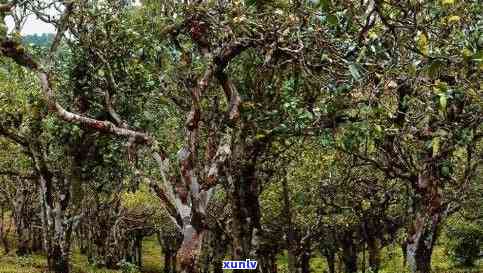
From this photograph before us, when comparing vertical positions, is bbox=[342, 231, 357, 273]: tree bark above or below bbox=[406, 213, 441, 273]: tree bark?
below

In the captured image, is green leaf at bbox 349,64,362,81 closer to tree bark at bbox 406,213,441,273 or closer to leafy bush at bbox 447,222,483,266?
tree bark at bbox 406,213,441,273

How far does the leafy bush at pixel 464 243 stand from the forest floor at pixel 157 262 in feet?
3.22

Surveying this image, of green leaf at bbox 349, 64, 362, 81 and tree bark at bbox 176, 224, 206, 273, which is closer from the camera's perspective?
green leaf at bbox 349, 64, 362, 81

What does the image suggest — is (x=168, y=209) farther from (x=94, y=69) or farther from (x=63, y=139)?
(x=63, y=139)

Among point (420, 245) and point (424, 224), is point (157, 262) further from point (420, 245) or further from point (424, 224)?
point (424, 224)

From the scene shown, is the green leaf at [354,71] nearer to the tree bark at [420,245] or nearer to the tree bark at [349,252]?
the tree bark at [420,245]

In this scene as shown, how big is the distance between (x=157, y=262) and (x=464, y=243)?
37.9 meters

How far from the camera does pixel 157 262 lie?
2908 inches

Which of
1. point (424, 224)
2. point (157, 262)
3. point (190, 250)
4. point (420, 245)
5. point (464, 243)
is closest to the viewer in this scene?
point (190, 250)

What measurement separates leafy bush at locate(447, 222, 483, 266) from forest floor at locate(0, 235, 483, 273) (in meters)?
0.98

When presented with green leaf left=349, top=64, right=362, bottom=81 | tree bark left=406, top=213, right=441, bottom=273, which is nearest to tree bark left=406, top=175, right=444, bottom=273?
tree bark left=406, top=213, right=441, bottom=273

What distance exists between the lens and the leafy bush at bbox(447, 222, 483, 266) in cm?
4938

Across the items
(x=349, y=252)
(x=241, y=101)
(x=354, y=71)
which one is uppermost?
(x=241, y=101)

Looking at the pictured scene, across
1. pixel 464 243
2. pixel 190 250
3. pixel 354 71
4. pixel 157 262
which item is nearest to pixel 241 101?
pixel 190 250
